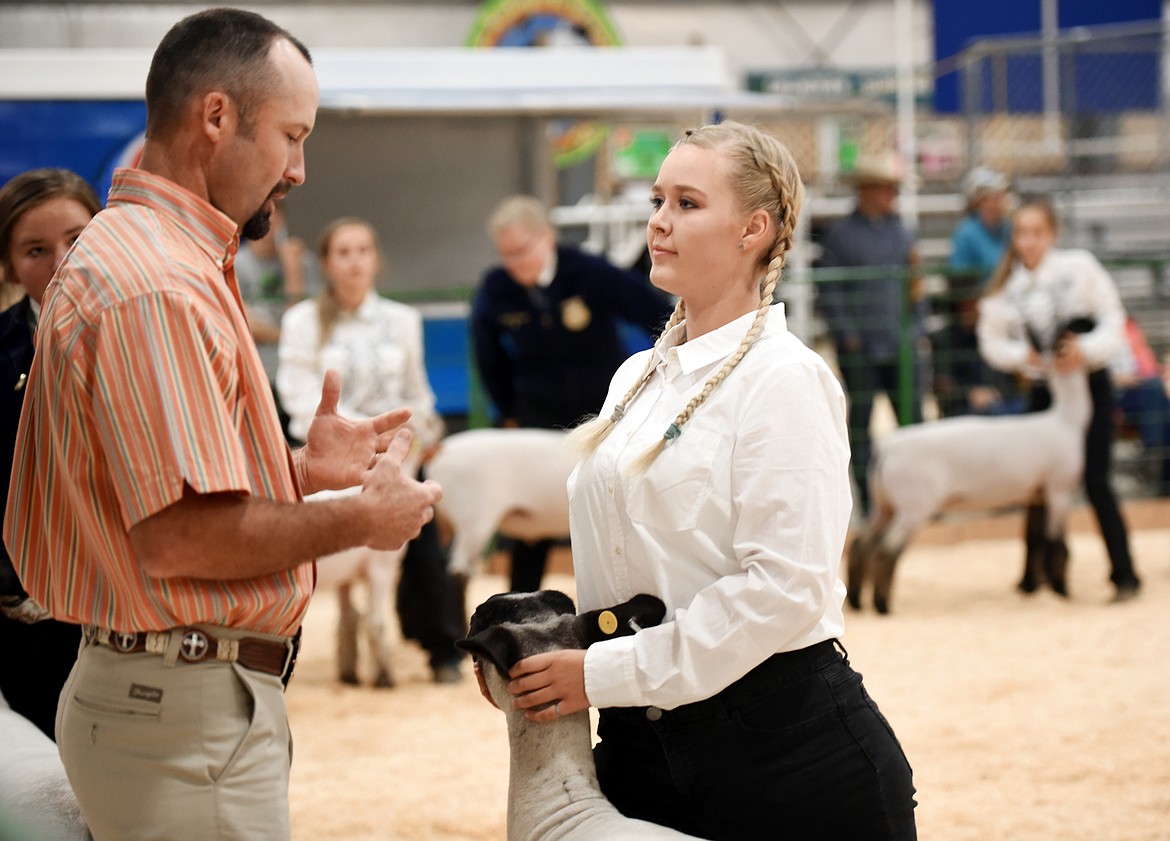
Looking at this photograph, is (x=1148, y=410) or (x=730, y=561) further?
(x=1148, y=410)

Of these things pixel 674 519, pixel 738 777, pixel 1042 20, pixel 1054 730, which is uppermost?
pixel 1042 20

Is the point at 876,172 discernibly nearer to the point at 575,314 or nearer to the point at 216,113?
the point at 575,314

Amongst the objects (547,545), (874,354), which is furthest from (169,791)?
(874,354)

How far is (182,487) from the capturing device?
1.93 meters

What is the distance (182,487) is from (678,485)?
814mm

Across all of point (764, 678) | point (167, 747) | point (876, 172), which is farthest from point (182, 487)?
point (876, 172)

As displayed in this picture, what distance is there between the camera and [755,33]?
967 inches

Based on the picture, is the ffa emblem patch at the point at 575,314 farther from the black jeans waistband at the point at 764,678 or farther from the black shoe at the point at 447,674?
the black jeans waistband at the point at 764,678

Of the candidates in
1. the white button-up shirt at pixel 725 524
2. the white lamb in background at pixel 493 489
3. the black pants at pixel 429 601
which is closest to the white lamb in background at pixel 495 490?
the white lamb in background at pixel 493 489

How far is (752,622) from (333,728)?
4037 mm

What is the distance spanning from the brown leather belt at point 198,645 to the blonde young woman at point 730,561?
425 millimetres

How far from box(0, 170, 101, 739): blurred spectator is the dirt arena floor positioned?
1.46 metres

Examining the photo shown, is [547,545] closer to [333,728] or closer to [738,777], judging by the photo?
[333,728]

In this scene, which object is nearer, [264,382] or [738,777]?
[264,382]
